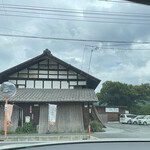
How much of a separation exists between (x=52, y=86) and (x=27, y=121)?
4027mm

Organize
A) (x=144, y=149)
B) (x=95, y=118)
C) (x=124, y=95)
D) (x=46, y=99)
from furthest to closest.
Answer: (x=124, y=95) < (x=95, y=118) < (x=46, y=99) < (x=144, y=149)

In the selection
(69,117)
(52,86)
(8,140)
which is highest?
(52,86)

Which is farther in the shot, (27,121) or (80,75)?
(80,75)

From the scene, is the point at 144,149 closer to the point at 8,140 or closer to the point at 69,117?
the point at 8,140

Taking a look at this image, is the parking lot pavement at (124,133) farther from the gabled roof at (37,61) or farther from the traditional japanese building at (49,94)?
the gabled roof at (37,61)

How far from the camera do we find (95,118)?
60.3ft

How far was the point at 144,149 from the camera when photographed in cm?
214

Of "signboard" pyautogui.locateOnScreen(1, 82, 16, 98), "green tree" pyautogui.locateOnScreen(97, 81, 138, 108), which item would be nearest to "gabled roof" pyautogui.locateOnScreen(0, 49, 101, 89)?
"signboard" pyautogui.locateOnScreen(1, 82, 16, 98)

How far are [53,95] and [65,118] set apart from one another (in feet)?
6.97

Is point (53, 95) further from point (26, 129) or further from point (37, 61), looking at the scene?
point (37, 61)

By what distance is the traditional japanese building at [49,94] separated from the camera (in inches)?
619

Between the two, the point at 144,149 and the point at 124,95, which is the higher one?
the point at 124,95

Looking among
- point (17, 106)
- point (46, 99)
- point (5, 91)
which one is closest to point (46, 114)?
point (46, 99)

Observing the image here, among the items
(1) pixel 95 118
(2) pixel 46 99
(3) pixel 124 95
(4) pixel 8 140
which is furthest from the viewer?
(3) pixel 124 95
